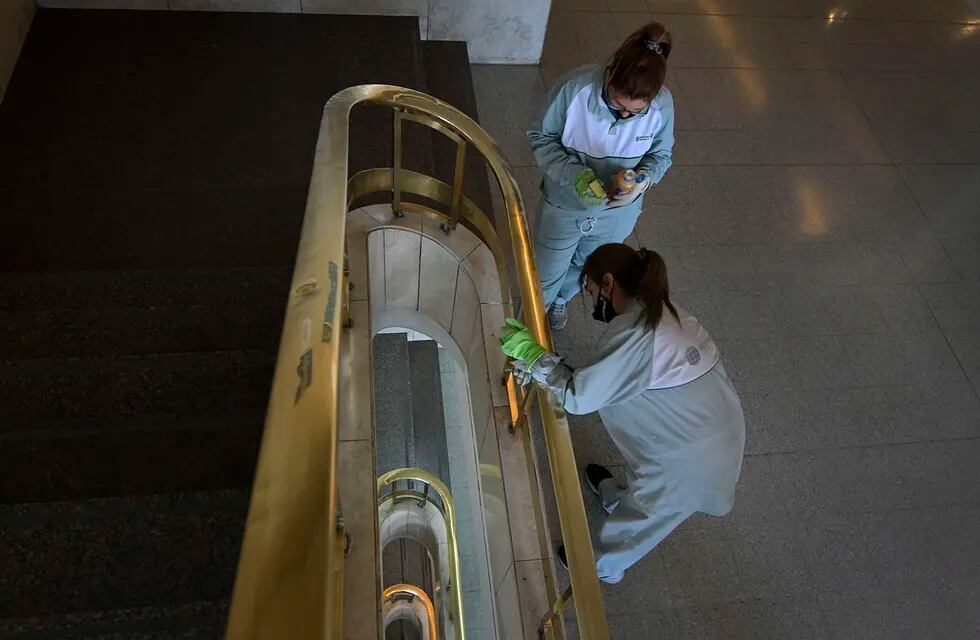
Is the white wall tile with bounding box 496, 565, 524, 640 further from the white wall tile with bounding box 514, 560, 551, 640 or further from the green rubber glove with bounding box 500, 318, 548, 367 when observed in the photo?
the green rubber glove with bounding box 500, 318, 548, 367

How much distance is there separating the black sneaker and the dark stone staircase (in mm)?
1833

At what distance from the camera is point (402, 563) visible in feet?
21.4

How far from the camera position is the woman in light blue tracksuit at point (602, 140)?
235 cm

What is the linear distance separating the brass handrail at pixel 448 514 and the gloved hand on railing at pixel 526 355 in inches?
101

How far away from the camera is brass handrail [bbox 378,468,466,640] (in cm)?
438

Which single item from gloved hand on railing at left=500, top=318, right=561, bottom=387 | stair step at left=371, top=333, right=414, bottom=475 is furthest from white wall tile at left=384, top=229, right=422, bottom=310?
stair step at left=371, top=333, right=414, bottom=475

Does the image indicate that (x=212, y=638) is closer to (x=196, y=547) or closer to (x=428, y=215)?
(x=196, y=547)

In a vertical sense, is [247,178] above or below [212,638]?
above

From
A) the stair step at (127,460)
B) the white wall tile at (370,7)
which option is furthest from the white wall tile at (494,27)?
the stair step at (127,460)

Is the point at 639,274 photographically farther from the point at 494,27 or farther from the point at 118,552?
the point at 494,27

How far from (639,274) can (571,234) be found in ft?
3.54

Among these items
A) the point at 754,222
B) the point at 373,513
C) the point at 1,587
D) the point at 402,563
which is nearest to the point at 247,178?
the point at 373,513


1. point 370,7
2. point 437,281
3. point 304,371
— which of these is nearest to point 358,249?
point 437,281

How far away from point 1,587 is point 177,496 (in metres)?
0.43
